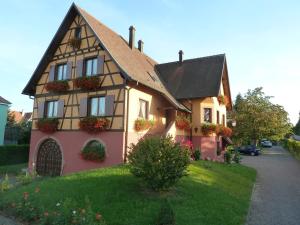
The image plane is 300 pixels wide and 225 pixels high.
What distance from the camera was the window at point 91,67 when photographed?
18250 millimetres

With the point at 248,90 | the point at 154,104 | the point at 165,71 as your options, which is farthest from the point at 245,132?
the point at 154,104

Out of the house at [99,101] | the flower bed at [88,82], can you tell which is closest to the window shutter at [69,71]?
the house at [99,101]

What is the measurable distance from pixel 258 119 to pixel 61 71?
107 ft

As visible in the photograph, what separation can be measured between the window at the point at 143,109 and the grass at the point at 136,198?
20.0ft

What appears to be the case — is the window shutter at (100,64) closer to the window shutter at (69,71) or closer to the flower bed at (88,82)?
the flower bed at (88,82)

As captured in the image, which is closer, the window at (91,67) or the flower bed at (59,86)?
the window at (91,67)

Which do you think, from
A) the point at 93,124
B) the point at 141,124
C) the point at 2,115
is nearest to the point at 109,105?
the point at 93,124

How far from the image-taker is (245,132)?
142ft

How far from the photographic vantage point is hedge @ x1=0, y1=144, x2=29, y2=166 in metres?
23.9

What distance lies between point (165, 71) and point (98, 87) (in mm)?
10496

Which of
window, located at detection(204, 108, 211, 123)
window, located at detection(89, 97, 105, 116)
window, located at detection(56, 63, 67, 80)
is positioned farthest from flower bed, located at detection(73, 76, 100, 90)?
window, located at detection(204, 108, 211, 123)

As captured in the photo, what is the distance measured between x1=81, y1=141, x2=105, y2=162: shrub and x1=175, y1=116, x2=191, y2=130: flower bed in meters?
6.52

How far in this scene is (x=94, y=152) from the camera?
54.2 feet

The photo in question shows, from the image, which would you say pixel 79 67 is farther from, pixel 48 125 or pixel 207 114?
pixel 207 114
